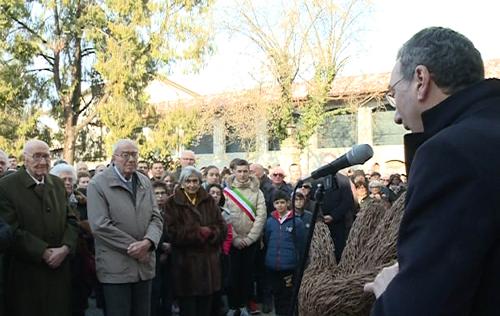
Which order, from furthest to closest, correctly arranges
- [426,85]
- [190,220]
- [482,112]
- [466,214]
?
[190,220]
[426,85]
[482,112]
[466,214]

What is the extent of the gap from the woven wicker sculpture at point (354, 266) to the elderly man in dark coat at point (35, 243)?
278cm

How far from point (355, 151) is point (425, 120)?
138cm

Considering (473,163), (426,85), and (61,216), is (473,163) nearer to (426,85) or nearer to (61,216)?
(426,85)

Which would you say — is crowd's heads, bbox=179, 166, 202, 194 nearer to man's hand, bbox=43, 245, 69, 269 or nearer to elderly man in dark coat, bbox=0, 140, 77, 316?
elderly man in dark coat, bbox=0, 140, 77, 316

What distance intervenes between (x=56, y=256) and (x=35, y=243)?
0.21 metres

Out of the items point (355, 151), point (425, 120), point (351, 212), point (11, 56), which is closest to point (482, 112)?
point (425, 120)

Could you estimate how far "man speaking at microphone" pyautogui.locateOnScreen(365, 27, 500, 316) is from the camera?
119 cm

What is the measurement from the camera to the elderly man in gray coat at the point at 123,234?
4.76m

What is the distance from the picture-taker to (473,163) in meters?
1.21

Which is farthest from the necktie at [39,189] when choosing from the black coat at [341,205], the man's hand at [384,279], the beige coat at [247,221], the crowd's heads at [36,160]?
the man's hand at [384,279]

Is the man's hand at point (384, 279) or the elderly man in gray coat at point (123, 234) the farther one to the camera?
the elderly man in gray coat at point (123, 234)

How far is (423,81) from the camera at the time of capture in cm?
144

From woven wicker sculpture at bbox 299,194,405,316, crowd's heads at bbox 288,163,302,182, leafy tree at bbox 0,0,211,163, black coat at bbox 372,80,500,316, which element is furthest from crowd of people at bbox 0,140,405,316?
leafy tree at bbox 0,0,211,163

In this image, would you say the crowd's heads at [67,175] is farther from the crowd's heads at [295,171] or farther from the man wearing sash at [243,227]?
the crowd's heads at [295,171]
